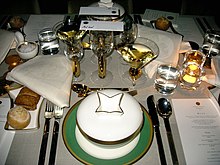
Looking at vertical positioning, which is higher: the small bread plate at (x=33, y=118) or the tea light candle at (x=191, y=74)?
the small bread plate at (x=33, y=118)

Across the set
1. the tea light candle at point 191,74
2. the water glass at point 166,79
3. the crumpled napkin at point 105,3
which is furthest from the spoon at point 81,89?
the crumpled napkin at point 105,3

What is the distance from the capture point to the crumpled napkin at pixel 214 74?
84cm

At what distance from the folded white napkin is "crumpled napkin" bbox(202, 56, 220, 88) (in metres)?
0.74

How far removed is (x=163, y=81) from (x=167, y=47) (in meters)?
0.17

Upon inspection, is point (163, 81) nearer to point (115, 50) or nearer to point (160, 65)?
point (160, 65)

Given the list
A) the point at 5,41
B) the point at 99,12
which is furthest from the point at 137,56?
the point at 5,41

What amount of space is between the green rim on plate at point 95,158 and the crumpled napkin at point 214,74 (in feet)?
0.94

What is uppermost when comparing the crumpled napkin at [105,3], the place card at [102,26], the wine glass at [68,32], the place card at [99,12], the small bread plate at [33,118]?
the place card at [99,12]

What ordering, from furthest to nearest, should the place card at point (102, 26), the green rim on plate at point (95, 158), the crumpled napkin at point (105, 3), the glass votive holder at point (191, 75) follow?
the crumpled napkin at point (105, 3), the glass votive holder at point (191, 75), the place card at point (102, 26), the green rim on plate at point (95, 158)

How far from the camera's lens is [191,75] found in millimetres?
871

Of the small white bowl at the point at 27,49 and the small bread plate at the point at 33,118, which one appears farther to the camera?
the small white bowl at the point at 27,49

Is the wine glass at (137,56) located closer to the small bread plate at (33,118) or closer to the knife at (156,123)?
the knife at (156,123)

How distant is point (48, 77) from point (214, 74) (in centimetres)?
57

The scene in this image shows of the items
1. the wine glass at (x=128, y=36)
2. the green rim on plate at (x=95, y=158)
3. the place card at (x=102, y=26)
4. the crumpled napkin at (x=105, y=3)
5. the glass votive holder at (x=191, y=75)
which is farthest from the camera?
the crumpled napkin at (x=105, y=3)
